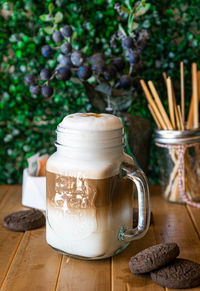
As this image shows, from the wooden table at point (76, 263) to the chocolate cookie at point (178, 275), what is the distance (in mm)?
19

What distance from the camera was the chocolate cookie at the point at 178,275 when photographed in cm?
66

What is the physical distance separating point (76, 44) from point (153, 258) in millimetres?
710

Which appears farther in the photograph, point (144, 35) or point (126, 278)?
point (144, 35)

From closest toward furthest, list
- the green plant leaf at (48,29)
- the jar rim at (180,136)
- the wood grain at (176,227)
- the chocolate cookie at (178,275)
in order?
1. the chocolate cookie at (178,275)
2. the wood grain at (176,227)
3. the jar rim at (180,136)
4. the green plant leaf at (48,29)

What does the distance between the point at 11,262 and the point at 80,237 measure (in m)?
0.14

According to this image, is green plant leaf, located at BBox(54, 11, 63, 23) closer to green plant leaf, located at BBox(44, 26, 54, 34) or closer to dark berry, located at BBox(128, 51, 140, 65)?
green plant leaf, located at BBox(44, 26, 54, 34)

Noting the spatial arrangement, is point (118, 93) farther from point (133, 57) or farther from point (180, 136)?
point (180, 136)

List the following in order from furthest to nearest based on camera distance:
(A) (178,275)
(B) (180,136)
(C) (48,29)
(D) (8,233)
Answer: (C) (48,29) → (B) (180,136) → (D) (8,233) → (A) (178,275)

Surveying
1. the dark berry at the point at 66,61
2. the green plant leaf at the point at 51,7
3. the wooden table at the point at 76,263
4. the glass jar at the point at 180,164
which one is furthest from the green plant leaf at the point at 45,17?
the wooden table at the point at 76,263

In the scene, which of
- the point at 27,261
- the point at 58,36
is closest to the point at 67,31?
the point at 58,36

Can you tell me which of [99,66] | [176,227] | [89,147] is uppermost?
[99,66]

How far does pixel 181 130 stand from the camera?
105 centimetres

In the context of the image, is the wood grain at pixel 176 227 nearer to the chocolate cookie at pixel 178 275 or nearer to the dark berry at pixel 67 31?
the chocolate cookie at pixel 178 275

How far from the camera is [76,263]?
0.75 metres
